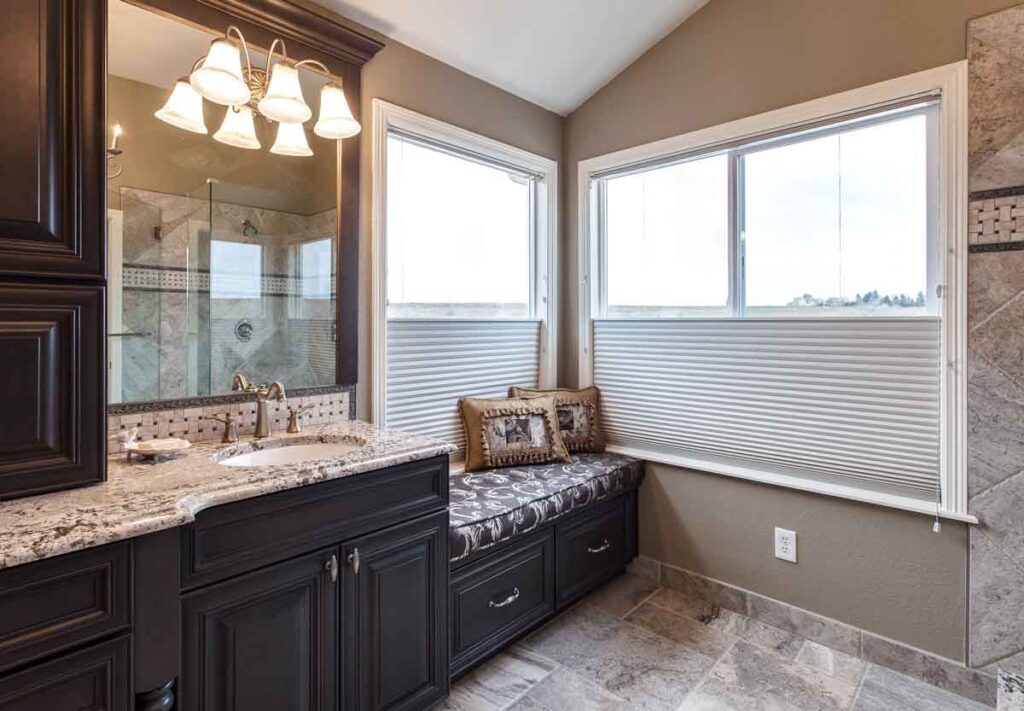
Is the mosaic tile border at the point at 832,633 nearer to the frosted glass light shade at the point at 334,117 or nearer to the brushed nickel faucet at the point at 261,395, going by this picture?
the brushed nickel faucet at the point at 261,395

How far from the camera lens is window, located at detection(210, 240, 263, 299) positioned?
1858 millimetres

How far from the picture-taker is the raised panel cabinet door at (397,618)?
60.7 inches

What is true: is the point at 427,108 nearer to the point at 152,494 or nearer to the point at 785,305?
the point at 785,305

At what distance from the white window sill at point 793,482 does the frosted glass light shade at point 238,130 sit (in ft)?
7.00

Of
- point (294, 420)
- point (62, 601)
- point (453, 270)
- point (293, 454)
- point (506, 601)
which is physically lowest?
point (506, 601)

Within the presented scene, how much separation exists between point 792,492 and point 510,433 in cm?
123

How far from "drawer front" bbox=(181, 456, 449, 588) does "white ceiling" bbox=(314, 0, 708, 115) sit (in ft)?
5.65

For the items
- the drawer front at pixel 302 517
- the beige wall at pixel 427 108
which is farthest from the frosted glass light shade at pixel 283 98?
the drawer front at pixel 302 517

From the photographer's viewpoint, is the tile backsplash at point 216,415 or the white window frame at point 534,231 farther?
the white window frame at point 534,231

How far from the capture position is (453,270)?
2.70 m

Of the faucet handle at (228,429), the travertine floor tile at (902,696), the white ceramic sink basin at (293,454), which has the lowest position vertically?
the travertine floor tile at (902,696)

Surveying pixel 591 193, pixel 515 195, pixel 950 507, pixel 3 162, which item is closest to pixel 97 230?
pixel 3 162

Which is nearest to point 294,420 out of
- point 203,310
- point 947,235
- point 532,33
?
point 203,310

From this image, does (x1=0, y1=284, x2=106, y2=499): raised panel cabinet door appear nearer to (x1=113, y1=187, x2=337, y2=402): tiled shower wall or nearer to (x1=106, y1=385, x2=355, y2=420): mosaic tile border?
(x1=106, y1=385, x2=355, y2=420): mosaic tile border
